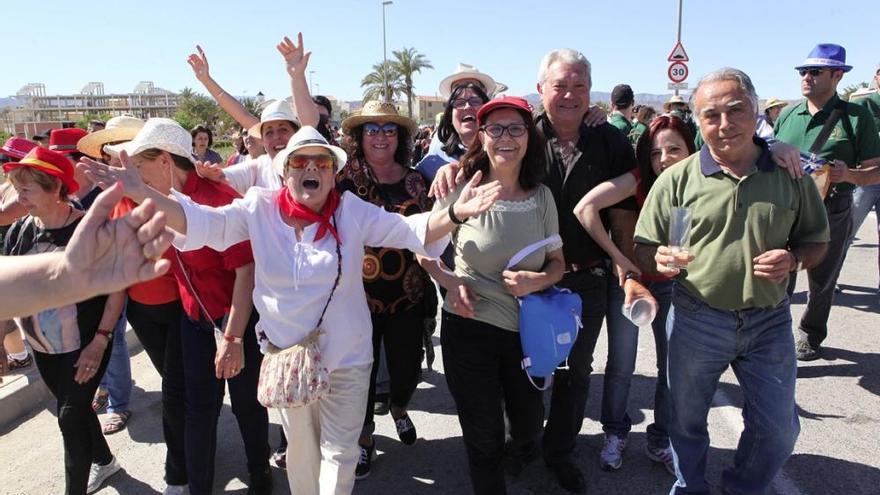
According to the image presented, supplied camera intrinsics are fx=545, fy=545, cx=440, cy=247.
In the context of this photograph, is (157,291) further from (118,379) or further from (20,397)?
(20,397)

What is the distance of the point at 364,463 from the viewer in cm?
337

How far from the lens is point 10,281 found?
1385 mm

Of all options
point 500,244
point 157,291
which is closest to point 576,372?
point 500,244

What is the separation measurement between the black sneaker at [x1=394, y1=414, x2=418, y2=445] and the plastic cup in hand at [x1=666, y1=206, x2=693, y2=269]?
2.14 m

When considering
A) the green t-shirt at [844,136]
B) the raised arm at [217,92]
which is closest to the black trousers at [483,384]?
the raised arm at [217,92]

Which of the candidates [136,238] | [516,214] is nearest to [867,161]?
[516,214]

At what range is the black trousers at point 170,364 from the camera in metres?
3.02

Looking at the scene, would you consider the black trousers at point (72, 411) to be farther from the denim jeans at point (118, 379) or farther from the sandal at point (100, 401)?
the sandal at point (100, 401)

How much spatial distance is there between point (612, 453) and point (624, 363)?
1.79 feet

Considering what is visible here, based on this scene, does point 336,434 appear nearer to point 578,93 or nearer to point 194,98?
point 578,93

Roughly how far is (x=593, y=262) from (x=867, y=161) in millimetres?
2875

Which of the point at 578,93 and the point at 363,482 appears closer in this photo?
the point at 578,93

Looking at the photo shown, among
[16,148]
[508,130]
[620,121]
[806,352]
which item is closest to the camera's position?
[508,130]

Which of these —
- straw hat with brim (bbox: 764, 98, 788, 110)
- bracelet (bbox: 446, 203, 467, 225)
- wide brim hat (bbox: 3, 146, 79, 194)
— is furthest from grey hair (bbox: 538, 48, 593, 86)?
straw hat with brim (bbox: 764, 98, 788, 110)
